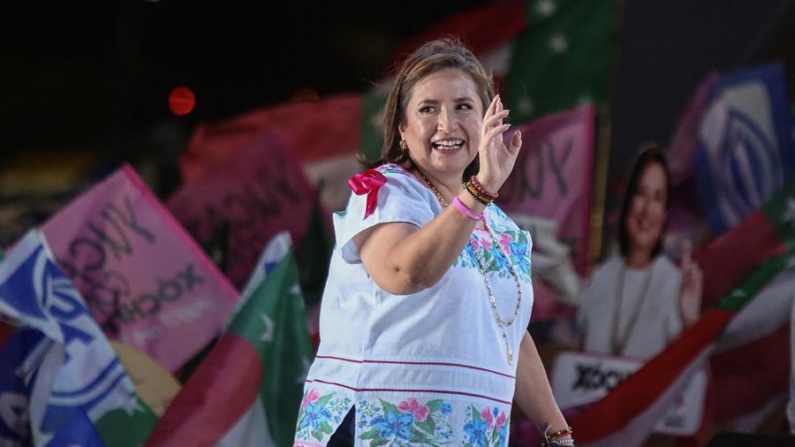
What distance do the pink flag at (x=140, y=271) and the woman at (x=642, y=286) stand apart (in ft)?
5.10

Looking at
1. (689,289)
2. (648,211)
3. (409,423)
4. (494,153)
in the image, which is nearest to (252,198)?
(648,211)

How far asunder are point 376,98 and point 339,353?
4.38 meters

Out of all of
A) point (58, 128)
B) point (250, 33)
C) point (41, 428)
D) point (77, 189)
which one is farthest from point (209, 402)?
point (58, 128)

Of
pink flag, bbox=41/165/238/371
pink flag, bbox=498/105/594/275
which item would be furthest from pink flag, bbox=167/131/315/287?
pink flag, bbox=498/105/594/275

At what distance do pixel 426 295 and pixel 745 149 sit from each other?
166 inches

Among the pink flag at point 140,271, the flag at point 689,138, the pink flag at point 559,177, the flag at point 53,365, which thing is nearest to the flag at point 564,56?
the pink flag at point 559,177

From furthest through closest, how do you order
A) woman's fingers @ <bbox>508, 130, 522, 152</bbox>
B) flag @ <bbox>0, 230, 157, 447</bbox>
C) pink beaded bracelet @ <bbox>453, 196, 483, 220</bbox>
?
flag @ <bbox>0, 230, 157, 447</bbox> < woman's fingers @ <bbox>508, 130, 522, 152</bbox> < pink beaded bracelet @ <bbox>453, 196, 483, 220</bbox>

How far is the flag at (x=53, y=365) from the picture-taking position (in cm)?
426

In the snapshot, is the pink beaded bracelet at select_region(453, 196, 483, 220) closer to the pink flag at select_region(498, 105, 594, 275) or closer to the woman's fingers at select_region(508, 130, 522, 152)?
the woman's fingers at select_region(508, 130, 522, 152)

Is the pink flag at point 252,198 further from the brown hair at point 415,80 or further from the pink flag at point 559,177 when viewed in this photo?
the brown hair at point 415,80

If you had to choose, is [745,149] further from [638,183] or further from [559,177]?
[559,177]

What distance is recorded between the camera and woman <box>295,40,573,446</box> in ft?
7.98

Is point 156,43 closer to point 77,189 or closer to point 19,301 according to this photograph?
point 77,189

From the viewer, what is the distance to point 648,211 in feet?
20.5
